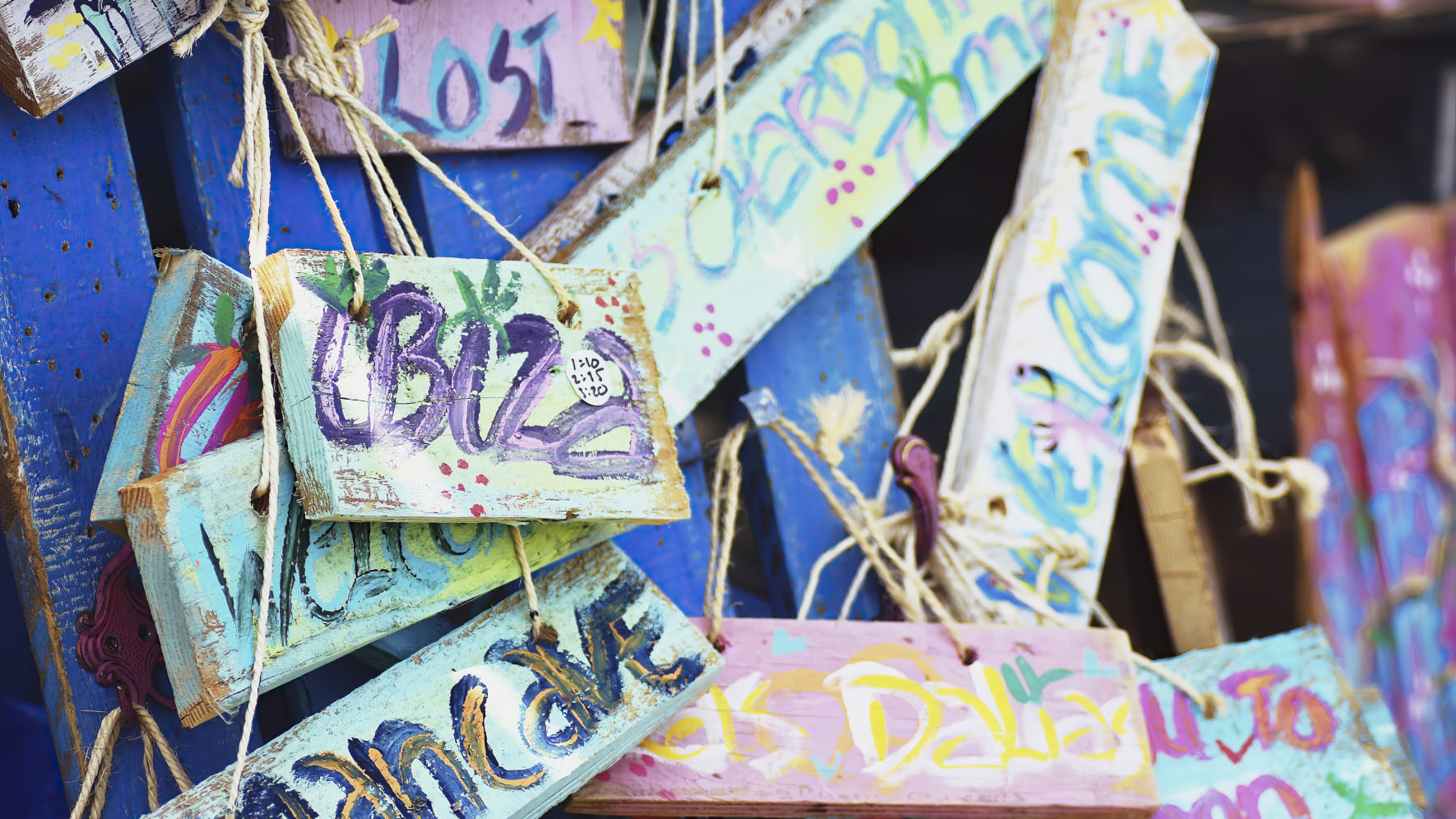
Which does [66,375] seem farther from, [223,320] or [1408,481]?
[1408,481]

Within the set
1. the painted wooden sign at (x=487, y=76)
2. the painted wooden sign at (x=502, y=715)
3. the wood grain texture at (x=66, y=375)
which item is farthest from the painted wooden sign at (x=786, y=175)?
the wood grain texture at (x=66, y=375)

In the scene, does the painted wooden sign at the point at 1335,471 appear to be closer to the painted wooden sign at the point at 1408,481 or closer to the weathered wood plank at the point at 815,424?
the painted wooden sign at the point at 1408,481

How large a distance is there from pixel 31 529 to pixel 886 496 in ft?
1.88

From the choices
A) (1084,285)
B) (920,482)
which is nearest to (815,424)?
(920,482)

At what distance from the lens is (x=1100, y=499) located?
823 millimetres

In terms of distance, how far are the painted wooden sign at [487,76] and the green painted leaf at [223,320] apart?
0.15 metres

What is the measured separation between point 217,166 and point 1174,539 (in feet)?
2.76

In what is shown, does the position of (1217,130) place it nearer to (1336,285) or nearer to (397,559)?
(1336,285)

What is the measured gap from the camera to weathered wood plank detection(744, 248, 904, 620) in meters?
0.80

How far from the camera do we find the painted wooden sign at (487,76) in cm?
64

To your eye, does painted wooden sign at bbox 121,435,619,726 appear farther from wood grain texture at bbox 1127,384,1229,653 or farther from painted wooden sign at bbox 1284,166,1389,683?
painted wooden sign at bbox 1284,166,1389,683

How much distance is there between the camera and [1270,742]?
2.58 feet

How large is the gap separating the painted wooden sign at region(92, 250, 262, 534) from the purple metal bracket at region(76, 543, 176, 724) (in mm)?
62

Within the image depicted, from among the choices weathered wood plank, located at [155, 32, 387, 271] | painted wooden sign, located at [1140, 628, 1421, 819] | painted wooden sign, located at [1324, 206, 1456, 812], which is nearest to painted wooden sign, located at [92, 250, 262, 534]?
weathered wood plank, located at [155, 32, 387, 271]
